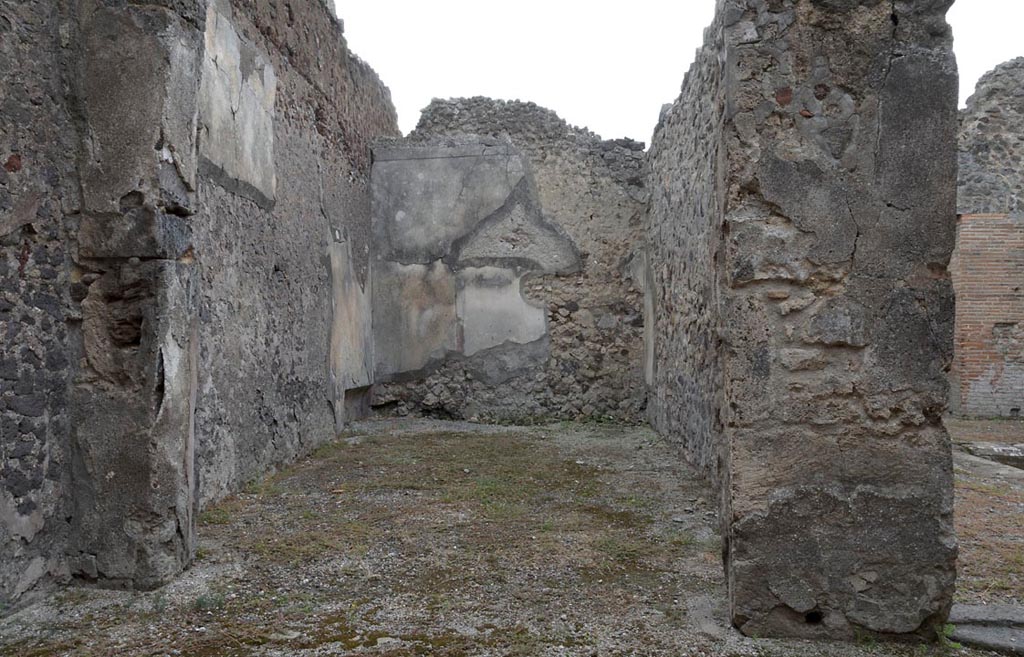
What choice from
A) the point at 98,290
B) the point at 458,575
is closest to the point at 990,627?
the point at 458,575

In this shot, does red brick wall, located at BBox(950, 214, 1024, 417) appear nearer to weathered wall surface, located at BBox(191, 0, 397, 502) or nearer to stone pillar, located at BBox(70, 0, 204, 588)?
weathered wall surface, located at BBox(191, 0, 397, 502)

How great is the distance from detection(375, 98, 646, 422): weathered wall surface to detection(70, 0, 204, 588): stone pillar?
5.30 meters

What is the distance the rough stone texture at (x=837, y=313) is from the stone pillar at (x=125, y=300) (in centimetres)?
238

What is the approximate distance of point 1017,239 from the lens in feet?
30.8

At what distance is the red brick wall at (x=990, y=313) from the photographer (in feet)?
30.8

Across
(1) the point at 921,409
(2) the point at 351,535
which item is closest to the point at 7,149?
(2) the point at 351,535

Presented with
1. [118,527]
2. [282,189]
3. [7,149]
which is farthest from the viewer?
[282,189]

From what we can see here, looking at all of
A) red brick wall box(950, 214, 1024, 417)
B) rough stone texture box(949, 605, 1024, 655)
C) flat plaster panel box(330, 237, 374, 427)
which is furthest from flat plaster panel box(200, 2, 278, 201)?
red brick wall box(950, 214, 1024, 417)

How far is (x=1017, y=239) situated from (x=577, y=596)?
9.14 metres

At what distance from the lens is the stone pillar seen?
315cm

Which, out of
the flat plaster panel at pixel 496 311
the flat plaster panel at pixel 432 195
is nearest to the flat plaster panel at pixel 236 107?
the flat plaster panel at pixel 432 195

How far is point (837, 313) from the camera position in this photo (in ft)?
8.81

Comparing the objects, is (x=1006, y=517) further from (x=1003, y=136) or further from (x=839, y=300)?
(x=1003, y=136)

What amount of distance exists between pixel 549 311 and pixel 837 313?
5.82 metres
